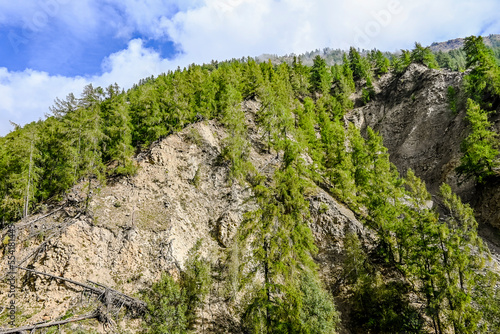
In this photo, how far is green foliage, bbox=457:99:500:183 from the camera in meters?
37.2

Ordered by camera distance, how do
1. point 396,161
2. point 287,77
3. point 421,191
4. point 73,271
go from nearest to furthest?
1. point 73,271
2. point 421,191
3. point 396,161
4. point 287,77

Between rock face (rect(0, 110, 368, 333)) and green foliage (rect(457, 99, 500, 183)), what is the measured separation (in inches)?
780

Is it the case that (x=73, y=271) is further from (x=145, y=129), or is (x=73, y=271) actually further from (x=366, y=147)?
(x=366, y=147)

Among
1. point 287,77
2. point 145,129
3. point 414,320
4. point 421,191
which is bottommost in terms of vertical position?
point 414,320

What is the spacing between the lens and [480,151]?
37156 millimetres

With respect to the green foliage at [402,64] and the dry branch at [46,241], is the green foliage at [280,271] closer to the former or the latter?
the dry branch at [46,241]

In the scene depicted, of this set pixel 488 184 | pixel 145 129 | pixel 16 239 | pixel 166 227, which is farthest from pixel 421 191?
pixel 16 239

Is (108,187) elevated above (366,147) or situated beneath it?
situated beneath

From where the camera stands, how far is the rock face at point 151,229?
2005cm

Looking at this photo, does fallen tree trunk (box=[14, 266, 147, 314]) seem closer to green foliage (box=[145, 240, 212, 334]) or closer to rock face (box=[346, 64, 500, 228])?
green foliage (box=[145, 240, 212, 334])

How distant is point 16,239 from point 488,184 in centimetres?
5364

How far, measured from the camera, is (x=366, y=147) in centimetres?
3778

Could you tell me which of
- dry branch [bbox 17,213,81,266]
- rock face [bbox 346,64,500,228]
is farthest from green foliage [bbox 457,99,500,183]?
dry branch [bbox 17,213,81,266]

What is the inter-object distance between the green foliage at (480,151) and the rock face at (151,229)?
1982 centimetres
